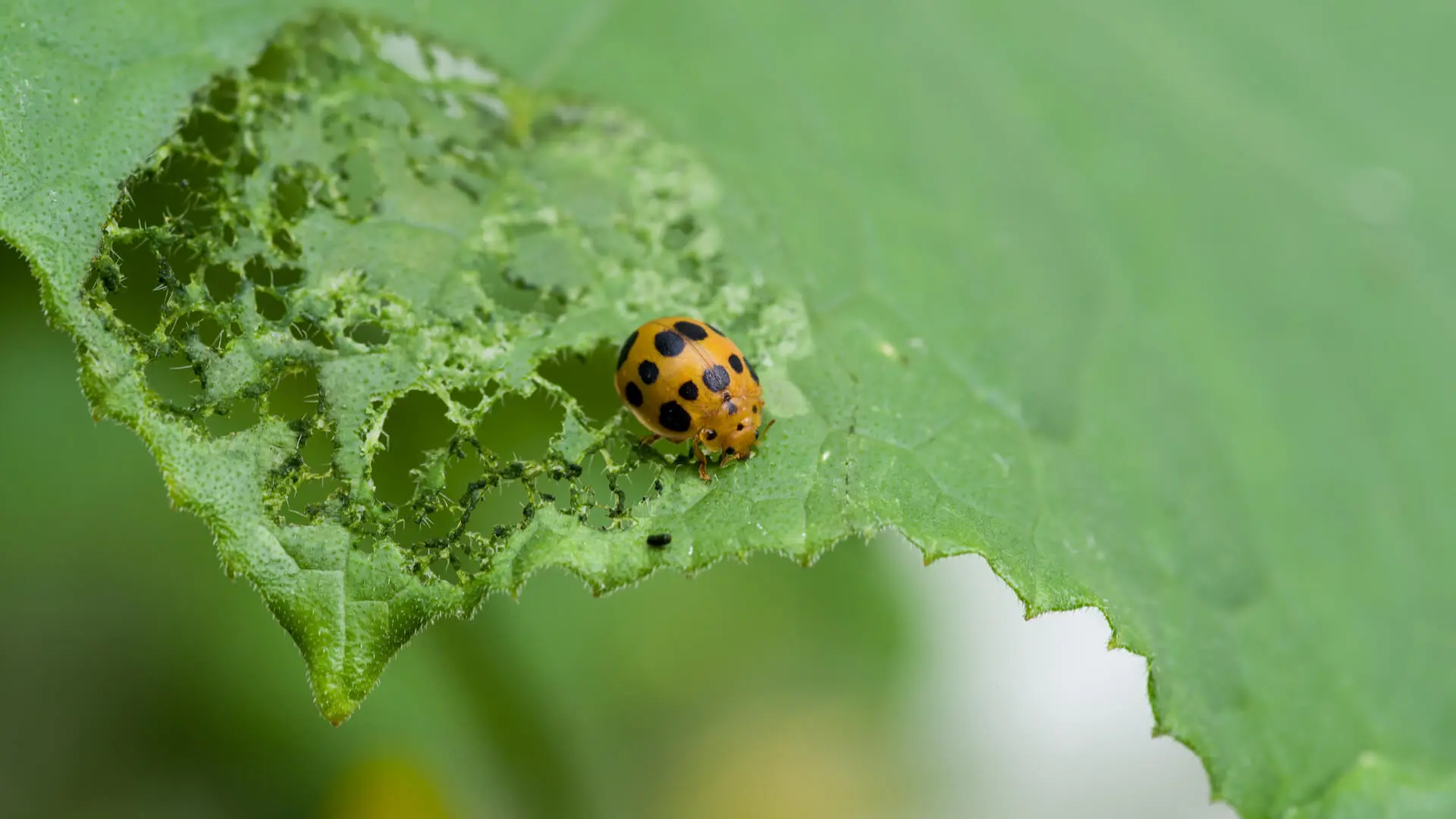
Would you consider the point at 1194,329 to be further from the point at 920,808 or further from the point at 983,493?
the point at 920,808

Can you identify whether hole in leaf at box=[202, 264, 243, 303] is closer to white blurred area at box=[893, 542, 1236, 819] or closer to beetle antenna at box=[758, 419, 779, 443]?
beetle antenna at box=[758, 419, 779, 443]

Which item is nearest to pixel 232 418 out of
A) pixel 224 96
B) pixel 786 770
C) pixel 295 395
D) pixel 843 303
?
pixel 295 395

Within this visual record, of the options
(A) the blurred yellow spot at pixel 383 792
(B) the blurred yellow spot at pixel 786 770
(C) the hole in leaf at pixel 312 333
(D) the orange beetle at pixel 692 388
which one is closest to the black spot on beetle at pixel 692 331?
(D) the orange beetle at pixel 692 388

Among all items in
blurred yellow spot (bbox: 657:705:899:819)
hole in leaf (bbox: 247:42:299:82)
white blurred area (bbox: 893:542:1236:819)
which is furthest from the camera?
white blurred area (bbox: 893:542:1236:819)

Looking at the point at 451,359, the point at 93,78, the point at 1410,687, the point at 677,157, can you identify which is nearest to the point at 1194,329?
the point at 1410,687

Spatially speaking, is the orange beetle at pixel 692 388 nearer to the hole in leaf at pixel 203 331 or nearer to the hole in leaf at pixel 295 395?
the hole in leaf at pixel 295 395

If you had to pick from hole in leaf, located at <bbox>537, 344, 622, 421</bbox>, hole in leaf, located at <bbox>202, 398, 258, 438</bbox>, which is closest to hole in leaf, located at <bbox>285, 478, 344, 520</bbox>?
hole in leaf, located at <bbox>202, 398, 258, 438</bbox>

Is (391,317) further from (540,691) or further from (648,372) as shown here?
(540,691)
